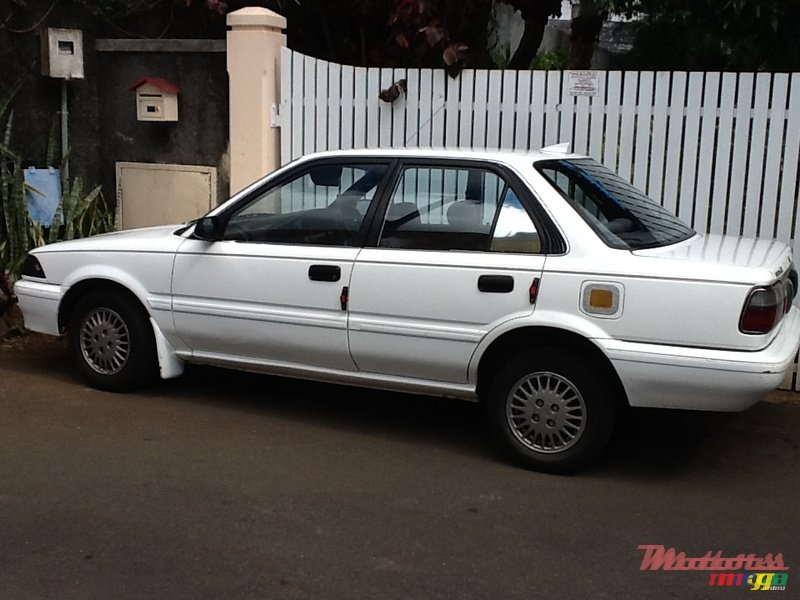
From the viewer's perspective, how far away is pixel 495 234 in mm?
5273

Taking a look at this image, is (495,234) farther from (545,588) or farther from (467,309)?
(545,588)

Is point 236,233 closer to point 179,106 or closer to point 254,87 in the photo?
point 254,87

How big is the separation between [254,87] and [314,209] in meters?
2.67

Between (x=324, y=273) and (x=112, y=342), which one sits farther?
(x=112, y=342)

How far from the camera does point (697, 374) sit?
15.6ft

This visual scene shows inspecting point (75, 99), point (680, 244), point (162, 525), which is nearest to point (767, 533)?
point (680, 244)

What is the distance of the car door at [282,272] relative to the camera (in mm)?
5609

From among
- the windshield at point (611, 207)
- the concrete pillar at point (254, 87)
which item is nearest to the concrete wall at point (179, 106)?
the concrete pillar at point (254, 87)

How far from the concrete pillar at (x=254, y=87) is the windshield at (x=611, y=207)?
3.16 metres

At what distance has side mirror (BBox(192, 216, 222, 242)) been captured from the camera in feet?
19.4

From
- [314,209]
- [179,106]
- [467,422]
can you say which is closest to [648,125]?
[467,422]

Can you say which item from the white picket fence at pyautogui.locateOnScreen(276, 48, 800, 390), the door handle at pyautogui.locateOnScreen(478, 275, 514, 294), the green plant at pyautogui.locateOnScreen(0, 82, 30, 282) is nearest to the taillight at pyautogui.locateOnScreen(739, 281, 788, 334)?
the door handle at pyautogui.locateOnScreen(478, 275, 514, 294)

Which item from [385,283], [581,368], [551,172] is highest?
[551,172]

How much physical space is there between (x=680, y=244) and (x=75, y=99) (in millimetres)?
6086
